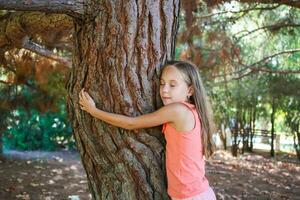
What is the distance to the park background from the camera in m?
5.74

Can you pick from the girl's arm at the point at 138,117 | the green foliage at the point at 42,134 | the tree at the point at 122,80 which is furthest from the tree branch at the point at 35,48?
the green foliage at the point at 42,134

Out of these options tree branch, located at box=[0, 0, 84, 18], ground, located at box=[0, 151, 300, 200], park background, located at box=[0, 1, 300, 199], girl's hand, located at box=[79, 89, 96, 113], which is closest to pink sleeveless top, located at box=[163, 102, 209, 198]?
girl's hand, located at box=[79, 89, 96, 113]

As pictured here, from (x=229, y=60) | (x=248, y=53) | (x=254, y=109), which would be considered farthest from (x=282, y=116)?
(x=229, y=60)

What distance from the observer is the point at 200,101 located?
2.32m

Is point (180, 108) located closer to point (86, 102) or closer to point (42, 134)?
point (86, 102)

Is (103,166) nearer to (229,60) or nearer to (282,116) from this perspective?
(229,60)

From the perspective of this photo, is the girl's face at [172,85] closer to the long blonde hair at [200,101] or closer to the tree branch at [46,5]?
the long blonde hair at [200,101]

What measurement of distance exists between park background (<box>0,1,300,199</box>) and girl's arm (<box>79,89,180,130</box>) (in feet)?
3.90

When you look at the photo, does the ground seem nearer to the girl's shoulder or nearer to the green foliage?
the green foliage

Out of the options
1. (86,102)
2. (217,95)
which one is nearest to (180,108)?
(86,102)

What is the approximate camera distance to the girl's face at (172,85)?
7.35 feet

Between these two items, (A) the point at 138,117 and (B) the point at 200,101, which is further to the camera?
(B) the point at 200,101

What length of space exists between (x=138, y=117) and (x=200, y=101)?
325 mm

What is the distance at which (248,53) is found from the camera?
936 centimetres
